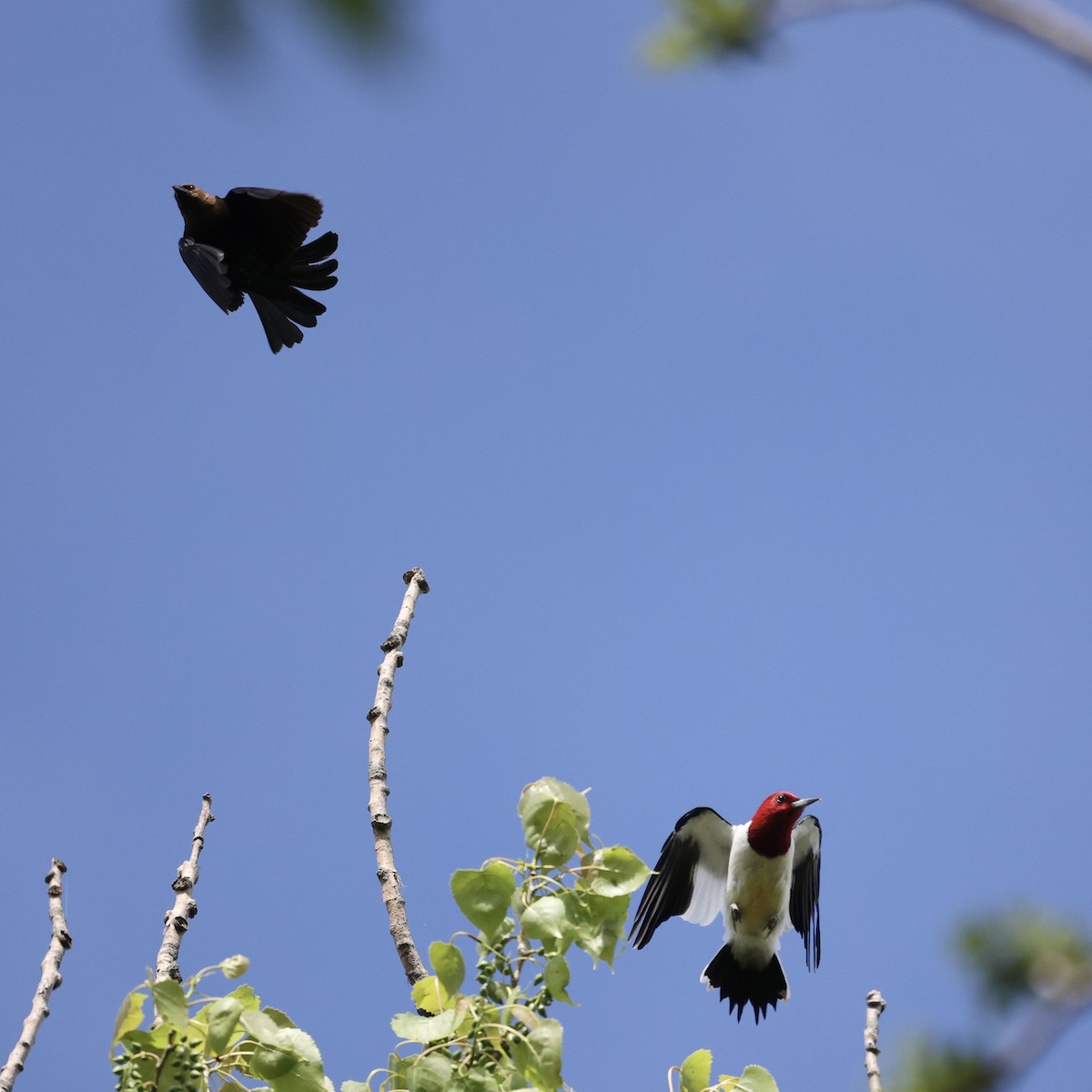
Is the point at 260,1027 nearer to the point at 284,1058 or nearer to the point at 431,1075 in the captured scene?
the point at 284,1058

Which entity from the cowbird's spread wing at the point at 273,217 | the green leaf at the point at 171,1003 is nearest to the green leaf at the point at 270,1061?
the green leaf at the point at 171,1003

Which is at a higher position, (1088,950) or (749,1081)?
(749,1081)

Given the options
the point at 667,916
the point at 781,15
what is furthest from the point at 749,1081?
the point at 667,916

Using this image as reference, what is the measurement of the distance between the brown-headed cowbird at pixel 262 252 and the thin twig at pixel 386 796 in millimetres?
4099

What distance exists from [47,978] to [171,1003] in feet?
2.31

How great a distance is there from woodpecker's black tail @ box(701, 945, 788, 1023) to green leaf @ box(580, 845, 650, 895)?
15.0ft

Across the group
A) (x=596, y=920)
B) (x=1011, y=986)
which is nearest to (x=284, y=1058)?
(x=596, y=920)

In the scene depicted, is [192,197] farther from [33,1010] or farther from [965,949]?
[965,949]

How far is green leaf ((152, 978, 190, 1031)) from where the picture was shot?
2570 millimetres

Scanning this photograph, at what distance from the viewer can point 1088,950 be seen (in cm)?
138

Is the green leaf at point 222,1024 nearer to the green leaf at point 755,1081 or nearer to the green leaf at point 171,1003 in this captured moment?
the green leaf at point 171,1003

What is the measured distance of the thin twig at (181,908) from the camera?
11.0 feet

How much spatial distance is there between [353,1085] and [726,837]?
493 cm

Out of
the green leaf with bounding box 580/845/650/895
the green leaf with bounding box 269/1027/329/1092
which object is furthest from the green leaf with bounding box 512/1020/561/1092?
the green leaf with bounding box 269/1027/329/1092
